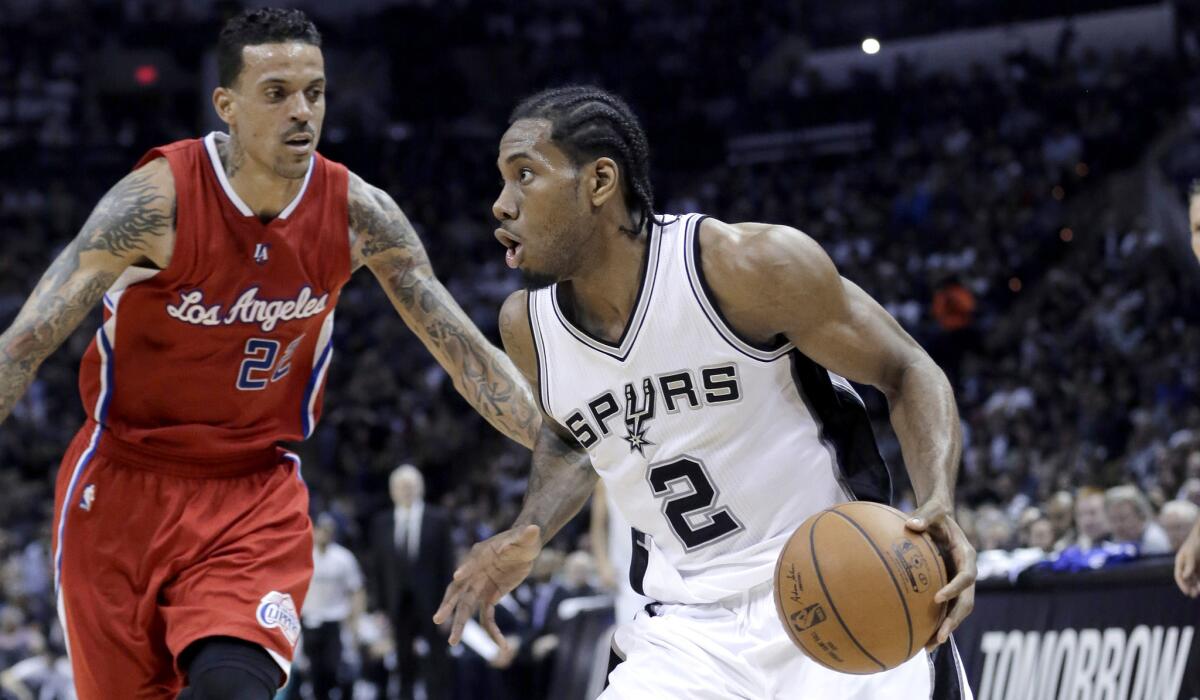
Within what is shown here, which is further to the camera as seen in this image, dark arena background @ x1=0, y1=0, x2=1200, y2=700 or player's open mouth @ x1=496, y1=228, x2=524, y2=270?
dark arena background @ x1=0, y1=0, x2=1200, y2=700

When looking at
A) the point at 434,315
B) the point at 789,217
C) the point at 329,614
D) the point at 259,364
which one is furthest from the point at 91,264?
the point at 789,217

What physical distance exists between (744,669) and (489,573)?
0.59 m

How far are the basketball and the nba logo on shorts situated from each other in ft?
5.03

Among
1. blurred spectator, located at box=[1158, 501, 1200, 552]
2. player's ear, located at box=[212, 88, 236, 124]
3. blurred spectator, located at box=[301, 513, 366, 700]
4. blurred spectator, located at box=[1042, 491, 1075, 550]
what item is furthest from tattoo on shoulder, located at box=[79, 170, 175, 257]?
blurred spectator, located at box=[301, 513, 366, 700]

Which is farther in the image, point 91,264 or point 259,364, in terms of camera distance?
point 259,364

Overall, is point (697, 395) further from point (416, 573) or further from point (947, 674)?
point (416, 573)

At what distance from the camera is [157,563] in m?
3.96

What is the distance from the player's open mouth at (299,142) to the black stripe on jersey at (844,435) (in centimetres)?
149

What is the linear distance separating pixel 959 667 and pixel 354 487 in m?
13.5

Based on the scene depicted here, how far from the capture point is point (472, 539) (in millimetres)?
14266

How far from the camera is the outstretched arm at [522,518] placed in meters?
3.30

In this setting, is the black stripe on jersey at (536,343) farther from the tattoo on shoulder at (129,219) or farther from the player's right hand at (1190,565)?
the player's right hand at (1190,565)

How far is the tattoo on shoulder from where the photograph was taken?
151 inches

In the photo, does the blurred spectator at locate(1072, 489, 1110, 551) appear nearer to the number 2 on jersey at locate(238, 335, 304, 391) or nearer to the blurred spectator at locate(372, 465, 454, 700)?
the blurred spectator at locate(372, 465, 454, 700)
